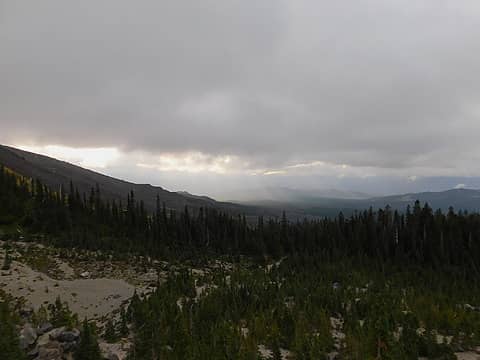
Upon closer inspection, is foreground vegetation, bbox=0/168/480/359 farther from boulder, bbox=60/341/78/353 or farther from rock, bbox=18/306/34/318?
rock, bbox=18/306/34/318

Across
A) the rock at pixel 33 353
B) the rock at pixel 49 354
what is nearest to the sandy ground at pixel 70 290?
the rock at pixel 33 353

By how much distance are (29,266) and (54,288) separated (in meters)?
8.06

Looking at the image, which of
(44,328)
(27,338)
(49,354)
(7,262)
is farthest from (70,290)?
(49,354)

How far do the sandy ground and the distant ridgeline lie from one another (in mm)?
16110

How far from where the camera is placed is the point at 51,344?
22.1 m

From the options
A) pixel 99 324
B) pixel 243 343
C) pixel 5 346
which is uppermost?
pixel 5 346

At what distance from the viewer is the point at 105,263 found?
52.2 m

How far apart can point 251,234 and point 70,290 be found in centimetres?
6044

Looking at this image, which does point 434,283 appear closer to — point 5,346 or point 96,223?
point 5,346

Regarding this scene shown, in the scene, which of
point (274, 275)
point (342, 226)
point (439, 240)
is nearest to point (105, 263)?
point (274, 275)

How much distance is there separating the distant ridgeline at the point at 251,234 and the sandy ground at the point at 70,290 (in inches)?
634

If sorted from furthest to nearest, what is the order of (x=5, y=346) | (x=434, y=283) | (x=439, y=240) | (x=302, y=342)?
1. (x=439, y=240)
2. (x=434, y=283)
3. (x=302, y=342)
4. (x=5, y=346)

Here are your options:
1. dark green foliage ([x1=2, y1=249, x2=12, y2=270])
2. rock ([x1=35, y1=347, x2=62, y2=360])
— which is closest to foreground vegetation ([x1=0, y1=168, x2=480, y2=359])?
rock ([x1=35, y1=347, x2=62, y2=360])

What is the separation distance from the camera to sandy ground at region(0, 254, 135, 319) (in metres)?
37.3
